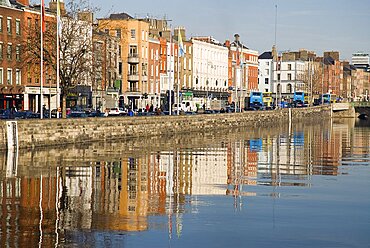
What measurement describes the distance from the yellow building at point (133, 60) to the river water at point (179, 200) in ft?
232

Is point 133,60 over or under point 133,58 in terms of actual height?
under

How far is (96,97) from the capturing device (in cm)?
11188

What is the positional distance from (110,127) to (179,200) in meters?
38.7

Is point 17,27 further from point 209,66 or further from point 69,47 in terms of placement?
point 209,66

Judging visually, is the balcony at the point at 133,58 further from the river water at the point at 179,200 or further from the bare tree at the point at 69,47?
the river water at the point at 179,200

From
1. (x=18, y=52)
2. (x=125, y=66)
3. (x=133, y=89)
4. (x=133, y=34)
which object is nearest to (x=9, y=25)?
(x=18, y=52)

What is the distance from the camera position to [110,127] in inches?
2709

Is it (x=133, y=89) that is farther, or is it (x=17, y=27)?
(x=133, y=89)

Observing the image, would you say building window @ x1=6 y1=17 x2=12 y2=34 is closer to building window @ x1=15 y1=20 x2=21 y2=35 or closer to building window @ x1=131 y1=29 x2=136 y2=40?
building window @ x1=15 y1=20 x2=21 y2=35

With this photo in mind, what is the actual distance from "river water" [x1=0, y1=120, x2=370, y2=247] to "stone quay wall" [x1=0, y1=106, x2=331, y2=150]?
92.7 inches

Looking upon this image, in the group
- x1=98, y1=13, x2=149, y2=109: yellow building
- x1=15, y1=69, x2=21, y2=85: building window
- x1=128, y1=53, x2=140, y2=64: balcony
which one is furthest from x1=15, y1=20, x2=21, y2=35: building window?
x1=128, y1=53, x2=140, y2=64: balcony

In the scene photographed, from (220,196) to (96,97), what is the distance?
3190 inches

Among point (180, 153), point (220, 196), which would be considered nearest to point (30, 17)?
point (180, 153)

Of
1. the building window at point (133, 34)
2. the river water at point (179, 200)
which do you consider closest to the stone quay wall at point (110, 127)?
the river water at point (179, 200)
